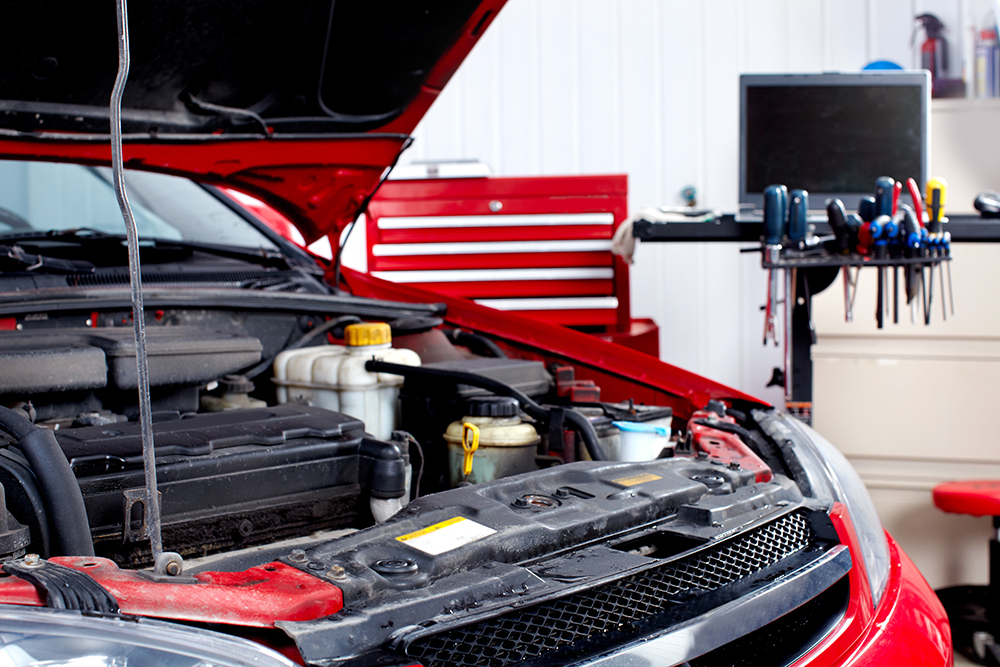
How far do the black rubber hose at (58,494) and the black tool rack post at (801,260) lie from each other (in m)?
1.51

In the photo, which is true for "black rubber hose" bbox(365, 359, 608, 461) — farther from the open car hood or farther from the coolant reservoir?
the open car hood

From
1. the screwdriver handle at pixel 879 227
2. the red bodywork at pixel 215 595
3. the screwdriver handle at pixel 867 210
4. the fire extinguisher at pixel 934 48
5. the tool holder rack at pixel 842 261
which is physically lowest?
the red bodywork at pixel 215 595

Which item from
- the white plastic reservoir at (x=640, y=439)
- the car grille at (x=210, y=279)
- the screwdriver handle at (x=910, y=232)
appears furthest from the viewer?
the screwdriver handle at (x=910, y=232)

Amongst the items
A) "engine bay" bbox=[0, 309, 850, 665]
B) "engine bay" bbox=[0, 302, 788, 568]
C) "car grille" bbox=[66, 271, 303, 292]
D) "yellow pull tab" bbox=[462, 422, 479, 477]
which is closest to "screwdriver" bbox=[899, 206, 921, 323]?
"engine bay" bbox=[0, 309, 850, 665]

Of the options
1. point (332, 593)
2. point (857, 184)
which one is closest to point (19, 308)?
point (332, 593)

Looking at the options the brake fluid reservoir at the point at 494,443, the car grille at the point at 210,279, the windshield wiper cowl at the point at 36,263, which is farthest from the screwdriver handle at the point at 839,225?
the windshield wiper cowl at the point at 36,263

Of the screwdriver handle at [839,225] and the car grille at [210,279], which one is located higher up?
the screwdriver handle at [839,225]

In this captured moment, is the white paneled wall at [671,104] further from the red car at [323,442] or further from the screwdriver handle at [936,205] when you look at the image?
the red car at [323,442]

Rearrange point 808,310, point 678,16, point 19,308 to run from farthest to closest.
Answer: point 678,16, point 808,310, point 19,308

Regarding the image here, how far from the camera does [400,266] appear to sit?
8.97 ft

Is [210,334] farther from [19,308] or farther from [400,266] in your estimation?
[400,266]

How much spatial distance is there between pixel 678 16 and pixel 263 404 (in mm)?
2875

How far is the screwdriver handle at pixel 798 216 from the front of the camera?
184cm

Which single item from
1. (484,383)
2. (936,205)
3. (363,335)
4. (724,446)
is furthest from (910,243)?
(363,335)
